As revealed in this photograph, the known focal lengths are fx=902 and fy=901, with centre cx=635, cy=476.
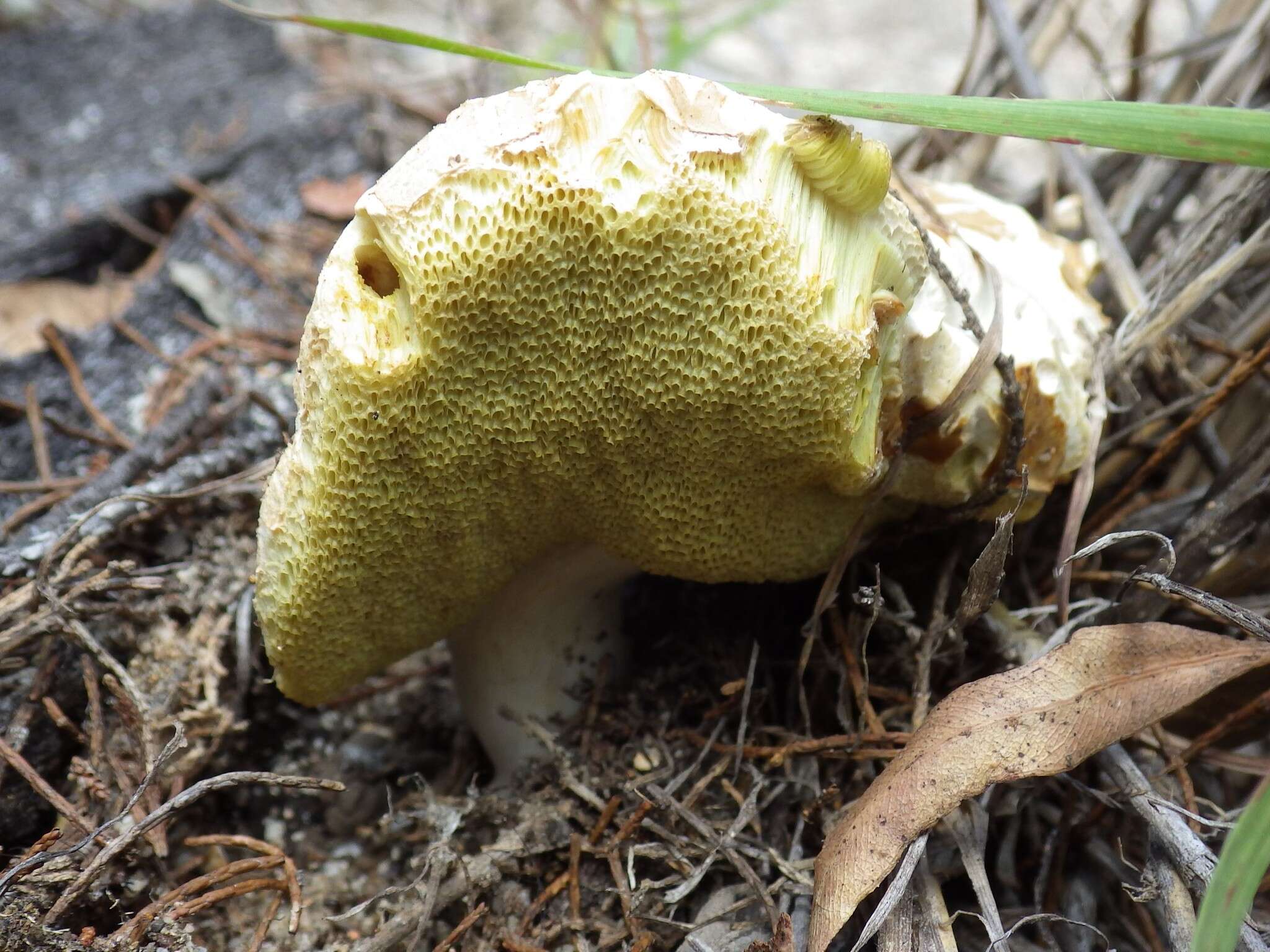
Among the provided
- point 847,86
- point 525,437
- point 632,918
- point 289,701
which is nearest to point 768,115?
point 525,437

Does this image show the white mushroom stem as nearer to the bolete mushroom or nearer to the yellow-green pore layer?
the bolete mushroom

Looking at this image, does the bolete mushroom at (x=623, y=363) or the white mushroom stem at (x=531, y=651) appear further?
the white mushroom stem at (x=531, y=651)

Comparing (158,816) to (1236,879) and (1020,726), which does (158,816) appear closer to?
(1020,726)

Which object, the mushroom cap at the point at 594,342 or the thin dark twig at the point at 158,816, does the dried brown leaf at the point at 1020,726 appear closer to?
the mushroom cap at the point at 594,342

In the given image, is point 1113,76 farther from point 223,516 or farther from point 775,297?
point 223,516

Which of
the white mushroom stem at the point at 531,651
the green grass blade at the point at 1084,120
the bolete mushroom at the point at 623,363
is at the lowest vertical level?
the white mushroom stem at the point at 531,651

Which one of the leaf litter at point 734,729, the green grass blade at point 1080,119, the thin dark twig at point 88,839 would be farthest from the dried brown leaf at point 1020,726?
the thin dark twig at point 88,839

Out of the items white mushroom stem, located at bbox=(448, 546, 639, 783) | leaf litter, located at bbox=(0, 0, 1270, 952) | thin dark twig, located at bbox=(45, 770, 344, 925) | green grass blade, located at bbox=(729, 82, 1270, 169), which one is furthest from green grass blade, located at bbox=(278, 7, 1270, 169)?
→ thin dark twig, located at bbox=(45, 770, 344, 925)
